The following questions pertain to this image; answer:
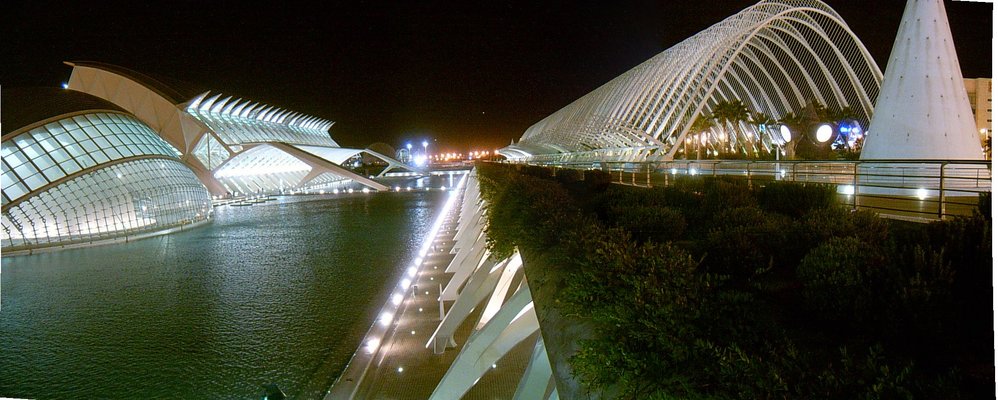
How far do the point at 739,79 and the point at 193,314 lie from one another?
53044mm

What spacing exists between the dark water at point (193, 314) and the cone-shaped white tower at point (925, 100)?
10.4m

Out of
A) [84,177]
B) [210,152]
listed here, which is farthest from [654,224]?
[210,152]

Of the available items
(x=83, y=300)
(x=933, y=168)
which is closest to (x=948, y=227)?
(x=933, y=168)

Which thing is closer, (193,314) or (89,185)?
(193,314)

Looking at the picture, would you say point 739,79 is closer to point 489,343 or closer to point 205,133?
point 205,133

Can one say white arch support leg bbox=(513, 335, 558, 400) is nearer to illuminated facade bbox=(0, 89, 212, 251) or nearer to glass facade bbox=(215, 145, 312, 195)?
illuminated facade bbox=(0, 89, 212, 251)

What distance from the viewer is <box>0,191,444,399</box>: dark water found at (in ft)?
27.6

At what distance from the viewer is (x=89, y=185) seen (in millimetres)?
23750

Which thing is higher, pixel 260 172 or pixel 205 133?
pixel 205 133

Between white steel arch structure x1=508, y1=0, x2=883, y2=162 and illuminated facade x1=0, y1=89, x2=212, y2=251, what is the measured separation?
33.8 meters

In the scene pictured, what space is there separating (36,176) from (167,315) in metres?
15.3

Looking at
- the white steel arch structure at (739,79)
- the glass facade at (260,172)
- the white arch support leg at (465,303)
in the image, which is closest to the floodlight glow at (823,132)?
the white steel arch structure at (739,79)

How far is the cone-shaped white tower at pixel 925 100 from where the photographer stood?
11.1 meters

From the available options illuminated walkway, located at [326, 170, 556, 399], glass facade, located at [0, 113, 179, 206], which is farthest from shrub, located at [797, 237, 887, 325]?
glass facade, located at [0, 113, 179, 206]
